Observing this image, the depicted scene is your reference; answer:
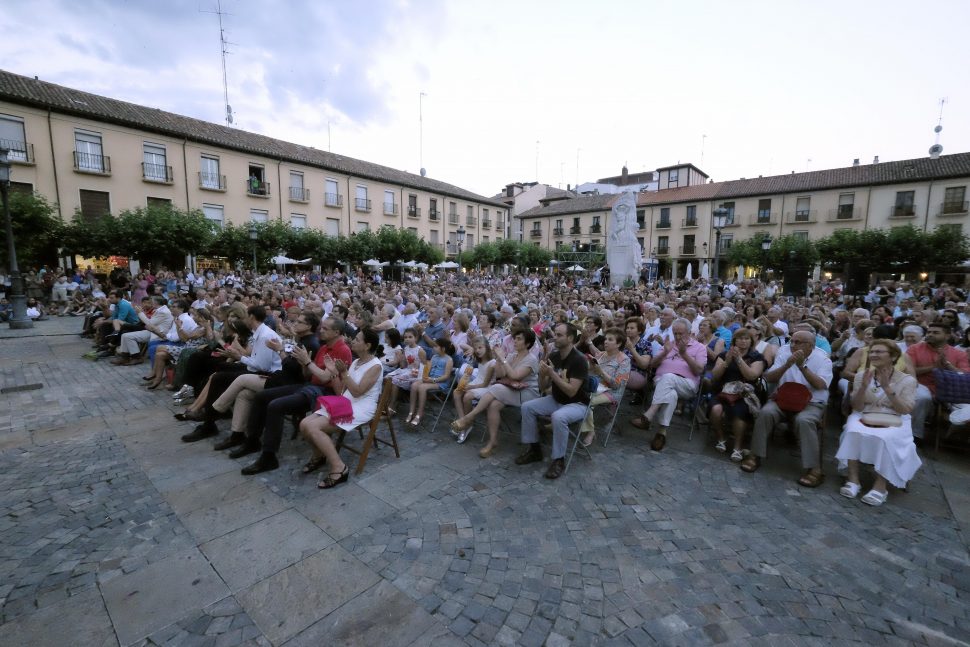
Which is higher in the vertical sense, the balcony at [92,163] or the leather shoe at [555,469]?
the balcony at [92,163]

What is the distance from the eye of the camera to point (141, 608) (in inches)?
97.7

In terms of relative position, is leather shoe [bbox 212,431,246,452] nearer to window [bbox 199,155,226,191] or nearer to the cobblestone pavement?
the cobblestone pavement

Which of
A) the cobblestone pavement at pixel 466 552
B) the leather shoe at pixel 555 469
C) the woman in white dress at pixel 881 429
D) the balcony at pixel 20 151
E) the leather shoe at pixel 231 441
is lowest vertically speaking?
the cobblestone pavement at pixel 466 552

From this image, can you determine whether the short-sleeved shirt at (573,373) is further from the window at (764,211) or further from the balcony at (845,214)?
the window at (764,211)

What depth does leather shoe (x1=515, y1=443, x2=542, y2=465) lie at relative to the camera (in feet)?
14.3

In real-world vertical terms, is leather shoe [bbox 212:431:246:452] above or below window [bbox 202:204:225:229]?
below

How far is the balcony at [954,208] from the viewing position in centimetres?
2852

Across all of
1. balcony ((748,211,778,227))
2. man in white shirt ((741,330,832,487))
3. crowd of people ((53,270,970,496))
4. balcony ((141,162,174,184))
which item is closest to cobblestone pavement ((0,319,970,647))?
man in white shirt ((741,330,832,487))

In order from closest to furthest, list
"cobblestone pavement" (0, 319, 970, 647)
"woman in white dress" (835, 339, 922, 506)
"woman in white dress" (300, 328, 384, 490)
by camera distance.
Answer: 1. "cobblestone pavement" (0, 319, 970, 647)
2. "woman in white dress" (835, 339, 922, 506)
3. "woman in white dress" (300, 328, 384, 490)

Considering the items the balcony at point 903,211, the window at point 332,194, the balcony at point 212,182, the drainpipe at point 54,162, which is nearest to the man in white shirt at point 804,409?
the drainpipe at point 54,162

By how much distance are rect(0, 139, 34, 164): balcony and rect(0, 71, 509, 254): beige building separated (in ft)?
0.11

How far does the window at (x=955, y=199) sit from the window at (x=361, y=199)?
Result: 40381mm

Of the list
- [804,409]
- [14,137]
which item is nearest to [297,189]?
[14,137]

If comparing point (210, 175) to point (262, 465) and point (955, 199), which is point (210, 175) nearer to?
point (262, 465)
